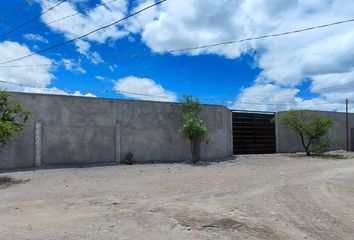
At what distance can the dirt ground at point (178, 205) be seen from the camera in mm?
7211

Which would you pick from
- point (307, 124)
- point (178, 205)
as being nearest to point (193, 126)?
point (307, 124)

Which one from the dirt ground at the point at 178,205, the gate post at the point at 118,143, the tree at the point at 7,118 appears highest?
the tree at the point at 7,118

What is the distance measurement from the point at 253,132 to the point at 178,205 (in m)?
18.4

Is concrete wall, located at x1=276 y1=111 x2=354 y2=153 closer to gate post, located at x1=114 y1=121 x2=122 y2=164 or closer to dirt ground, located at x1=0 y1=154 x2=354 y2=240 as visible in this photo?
dirt ground, located at x1=0 y1=154 x2=354 y2=240

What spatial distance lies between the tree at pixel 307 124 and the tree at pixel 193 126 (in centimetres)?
803

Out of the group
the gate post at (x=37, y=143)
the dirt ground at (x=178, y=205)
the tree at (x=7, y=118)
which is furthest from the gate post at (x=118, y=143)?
the tree at (x=7, y=118)

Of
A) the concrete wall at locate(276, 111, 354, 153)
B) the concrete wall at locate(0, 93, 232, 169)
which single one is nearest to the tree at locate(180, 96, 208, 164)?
the concrete wall at locate(0, 93, 232, 169)

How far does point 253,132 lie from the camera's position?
27.2 m

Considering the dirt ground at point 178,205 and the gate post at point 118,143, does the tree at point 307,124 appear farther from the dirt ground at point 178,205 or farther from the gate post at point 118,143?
the gate post at point 118,143

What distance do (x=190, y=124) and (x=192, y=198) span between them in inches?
401

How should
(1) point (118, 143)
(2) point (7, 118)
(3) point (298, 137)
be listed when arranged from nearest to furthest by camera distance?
1. (2) point (7, 118)
2. (1) point (118, 143)
3. (3) point (298, 137)

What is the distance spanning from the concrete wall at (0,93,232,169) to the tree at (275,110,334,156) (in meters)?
6.71

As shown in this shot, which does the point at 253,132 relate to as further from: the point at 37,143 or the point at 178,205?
the point at 178,205

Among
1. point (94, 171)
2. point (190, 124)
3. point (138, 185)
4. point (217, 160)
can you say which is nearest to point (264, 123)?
point (217, 160)
